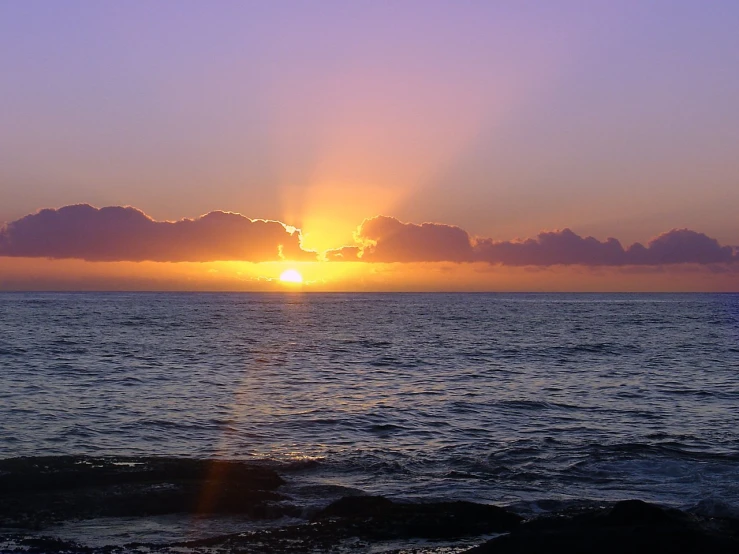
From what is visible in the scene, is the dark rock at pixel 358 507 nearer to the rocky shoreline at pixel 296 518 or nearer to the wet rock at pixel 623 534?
the rocky shoreline at pixel 296 518

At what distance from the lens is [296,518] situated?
17.2m

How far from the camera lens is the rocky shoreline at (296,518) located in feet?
47.3

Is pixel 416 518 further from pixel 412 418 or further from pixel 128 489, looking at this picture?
pixel 412 418

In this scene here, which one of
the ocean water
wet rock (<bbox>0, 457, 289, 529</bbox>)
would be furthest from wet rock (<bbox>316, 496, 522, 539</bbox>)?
wet rock (<bbox>0, 457, 289, 529</bbox>)

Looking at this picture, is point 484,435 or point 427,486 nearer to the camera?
point 427,486

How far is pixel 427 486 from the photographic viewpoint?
20281 millimetres

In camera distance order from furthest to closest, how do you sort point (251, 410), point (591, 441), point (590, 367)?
1. point (590, 367)
2. point (251, 410)
3. point (591, 441)

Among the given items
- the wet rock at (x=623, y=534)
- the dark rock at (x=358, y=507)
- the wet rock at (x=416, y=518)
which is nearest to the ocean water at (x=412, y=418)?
the dark rock at (x=358, y=507)

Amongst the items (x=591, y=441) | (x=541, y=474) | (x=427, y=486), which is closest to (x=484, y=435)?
(x=591, y=441)

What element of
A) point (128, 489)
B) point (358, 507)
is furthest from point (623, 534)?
point (128, 489)

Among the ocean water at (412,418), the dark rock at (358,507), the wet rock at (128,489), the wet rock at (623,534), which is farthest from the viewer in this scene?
the ocean water at (412,418)

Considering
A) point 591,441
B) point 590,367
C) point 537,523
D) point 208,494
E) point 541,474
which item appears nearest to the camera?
point 537,523

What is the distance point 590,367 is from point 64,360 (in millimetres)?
35734

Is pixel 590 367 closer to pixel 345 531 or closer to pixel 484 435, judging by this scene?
pixel 484 435
